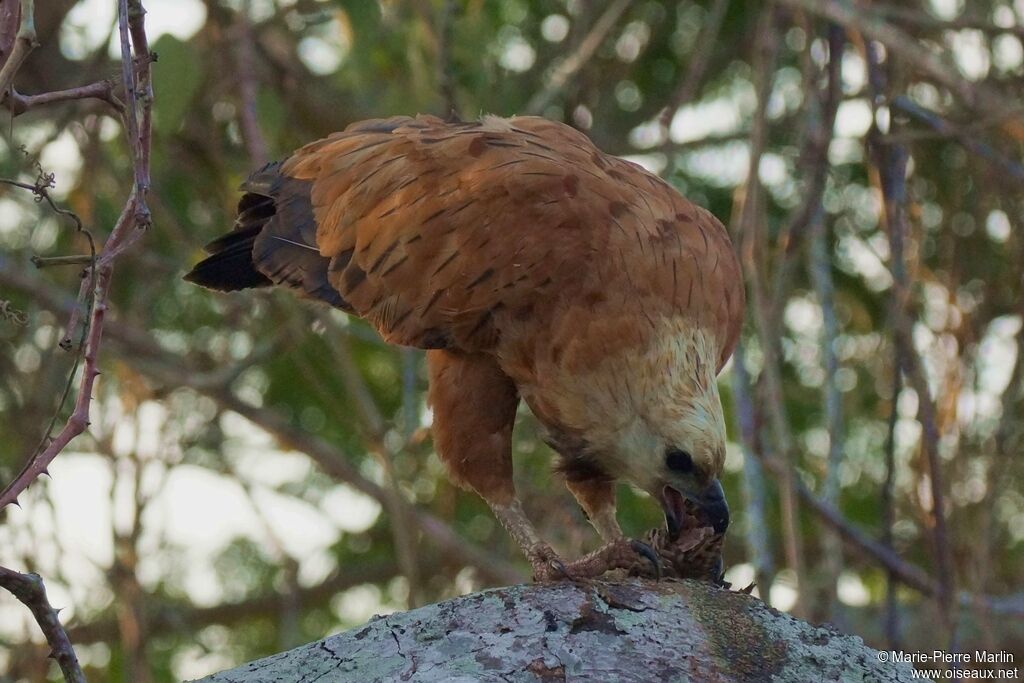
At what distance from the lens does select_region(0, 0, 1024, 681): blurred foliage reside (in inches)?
218

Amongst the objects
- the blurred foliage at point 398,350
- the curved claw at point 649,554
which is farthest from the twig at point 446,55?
the curved claw at point 649,554

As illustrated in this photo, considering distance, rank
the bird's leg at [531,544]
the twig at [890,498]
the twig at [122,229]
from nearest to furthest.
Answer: the twig at [122,229] < the bird's leg at [531,544] < the twig at [890,498]

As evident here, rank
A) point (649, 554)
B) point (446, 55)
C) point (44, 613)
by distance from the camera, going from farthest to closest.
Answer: point (446, 55) → point (649, 554) → point (44, 613)

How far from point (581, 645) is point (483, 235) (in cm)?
164

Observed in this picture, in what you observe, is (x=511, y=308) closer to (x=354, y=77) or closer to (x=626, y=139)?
(x=354, y=77)

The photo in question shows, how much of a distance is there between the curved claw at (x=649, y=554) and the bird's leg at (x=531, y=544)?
24 cm

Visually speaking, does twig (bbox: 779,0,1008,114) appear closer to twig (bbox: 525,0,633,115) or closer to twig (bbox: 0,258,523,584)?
twig (bbox: 525,0,633,115)

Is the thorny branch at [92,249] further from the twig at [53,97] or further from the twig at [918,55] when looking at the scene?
the twig at [918,55]

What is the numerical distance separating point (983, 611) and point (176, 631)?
379cm

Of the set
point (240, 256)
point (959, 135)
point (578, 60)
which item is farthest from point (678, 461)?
point (578, 60)

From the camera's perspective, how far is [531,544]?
3879mm

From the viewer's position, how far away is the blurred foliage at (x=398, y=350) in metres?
5.53

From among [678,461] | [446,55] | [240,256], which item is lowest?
[678,461]

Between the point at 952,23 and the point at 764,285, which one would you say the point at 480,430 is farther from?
the point at 952,23
